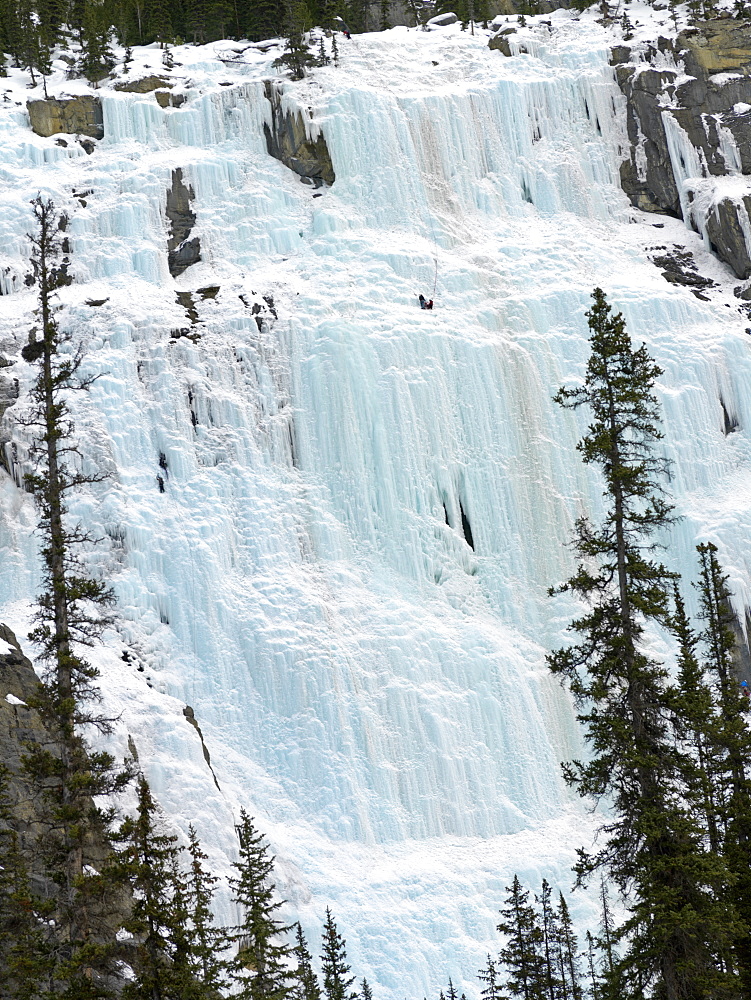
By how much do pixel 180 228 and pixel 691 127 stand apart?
2166 cm

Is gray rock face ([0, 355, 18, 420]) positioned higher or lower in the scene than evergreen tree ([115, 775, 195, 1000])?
higher

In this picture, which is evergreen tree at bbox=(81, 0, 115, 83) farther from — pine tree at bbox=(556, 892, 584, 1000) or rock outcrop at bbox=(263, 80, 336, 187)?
pine tree at bbox=(556, 892, 584, 1000)

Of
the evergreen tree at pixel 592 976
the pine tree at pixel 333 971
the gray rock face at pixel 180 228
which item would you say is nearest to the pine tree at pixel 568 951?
the evergreen tree at pixel 592 976

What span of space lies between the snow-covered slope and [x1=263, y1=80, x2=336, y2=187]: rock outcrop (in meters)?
0.56

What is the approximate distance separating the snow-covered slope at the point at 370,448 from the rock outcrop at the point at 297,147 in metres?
0.56

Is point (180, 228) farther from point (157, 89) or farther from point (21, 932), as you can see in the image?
point (21, 932)

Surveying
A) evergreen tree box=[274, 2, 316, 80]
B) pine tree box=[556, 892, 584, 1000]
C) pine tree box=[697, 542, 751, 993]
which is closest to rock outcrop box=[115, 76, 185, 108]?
evergreen tree box=[274, 2, 316, 80]

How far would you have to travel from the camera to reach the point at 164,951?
15992 mm

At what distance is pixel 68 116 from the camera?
48.3 meters

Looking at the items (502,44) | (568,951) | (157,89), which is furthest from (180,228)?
(568,951)

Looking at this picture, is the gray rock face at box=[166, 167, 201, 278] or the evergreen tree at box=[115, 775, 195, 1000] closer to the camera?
the evergreen tree at box=[115, 775, 195, 1000]

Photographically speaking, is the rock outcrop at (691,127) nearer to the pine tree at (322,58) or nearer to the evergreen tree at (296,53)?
the pine tree at (322,58)

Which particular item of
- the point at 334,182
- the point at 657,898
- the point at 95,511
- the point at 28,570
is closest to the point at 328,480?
the point at 95,511

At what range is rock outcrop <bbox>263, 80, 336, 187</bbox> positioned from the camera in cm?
4769
